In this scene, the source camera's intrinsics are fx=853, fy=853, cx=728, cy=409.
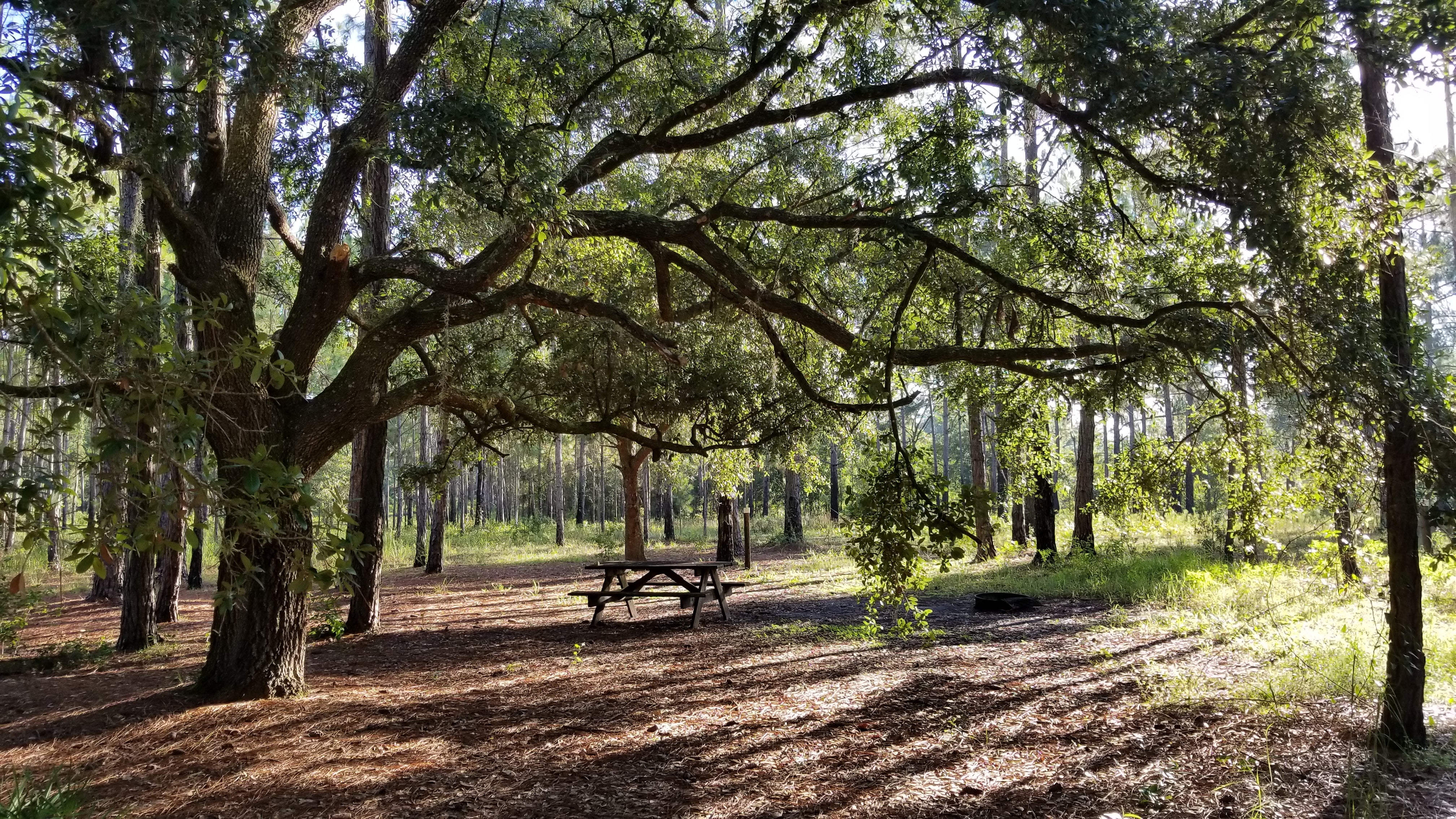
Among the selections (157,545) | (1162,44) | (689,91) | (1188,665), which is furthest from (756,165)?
(157,545)

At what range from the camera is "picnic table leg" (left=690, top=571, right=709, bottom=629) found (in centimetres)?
1049

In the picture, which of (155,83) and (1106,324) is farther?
(1106,324)

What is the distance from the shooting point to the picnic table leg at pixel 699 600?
10.5 meters

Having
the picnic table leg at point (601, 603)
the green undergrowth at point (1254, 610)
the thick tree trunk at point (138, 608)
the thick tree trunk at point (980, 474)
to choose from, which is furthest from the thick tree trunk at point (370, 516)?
the thick tree trunk at point (980, 474)

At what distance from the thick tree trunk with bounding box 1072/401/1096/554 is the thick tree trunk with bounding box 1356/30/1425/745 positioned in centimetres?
1029

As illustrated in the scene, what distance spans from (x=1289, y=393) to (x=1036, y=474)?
3014 millimetres

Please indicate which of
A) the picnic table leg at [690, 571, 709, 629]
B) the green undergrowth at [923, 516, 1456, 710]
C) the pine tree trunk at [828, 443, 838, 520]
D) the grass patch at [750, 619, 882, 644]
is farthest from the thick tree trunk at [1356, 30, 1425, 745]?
the pine tree trunk at [828, 443, 838, 520]

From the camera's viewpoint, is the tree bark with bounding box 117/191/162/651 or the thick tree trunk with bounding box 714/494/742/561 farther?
the thick tree trunk with bounding box 714/494/742/561

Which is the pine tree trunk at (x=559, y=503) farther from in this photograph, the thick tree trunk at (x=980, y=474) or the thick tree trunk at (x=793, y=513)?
the thick tree trunk at (x=980, y=474)

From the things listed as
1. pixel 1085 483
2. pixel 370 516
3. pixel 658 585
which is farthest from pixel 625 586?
pixel 1085 483

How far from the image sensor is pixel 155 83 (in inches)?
194

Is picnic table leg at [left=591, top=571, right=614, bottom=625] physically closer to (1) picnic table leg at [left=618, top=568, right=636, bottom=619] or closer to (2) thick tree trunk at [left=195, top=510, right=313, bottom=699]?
(1) picnic table leg at [left=618, top=568, right=636, bottom=619]

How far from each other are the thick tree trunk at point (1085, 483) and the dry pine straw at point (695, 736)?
22.3 feet

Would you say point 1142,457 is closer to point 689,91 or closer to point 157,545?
point 689,91
